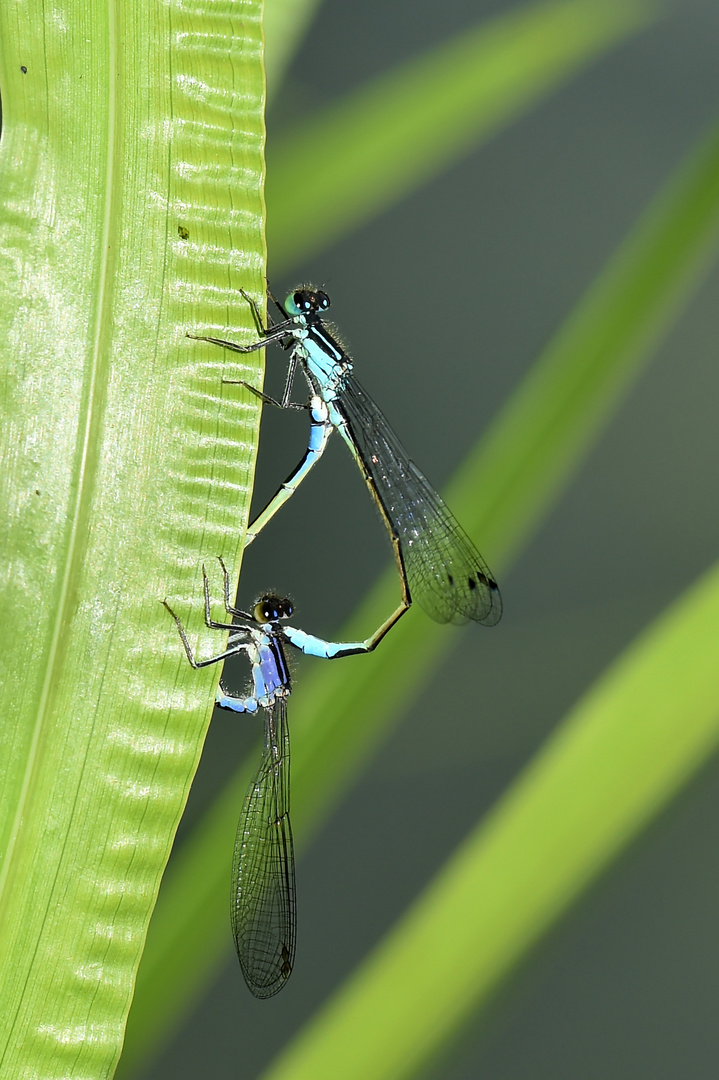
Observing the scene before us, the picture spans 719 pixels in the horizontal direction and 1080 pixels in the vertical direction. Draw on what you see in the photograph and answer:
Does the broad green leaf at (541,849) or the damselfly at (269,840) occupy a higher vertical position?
the broad green leaf at (541,849)

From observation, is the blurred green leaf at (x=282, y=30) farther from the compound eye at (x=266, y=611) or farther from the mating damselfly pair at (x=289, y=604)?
the compound eye at (x=266, y=611)

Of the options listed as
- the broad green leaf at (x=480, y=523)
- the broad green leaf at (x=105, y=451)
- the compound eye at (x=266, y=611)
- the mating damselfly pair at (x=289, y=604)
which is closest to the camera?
the broad green leaf at (x=105, y=451)

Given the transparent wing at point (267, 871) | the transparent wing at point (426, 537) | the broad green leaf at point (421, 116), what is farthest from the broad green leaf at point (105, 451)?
the broad green leaf at point (421, 116)

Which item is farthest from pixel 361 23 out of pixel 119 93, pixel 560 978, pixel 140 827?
pixel 560 978

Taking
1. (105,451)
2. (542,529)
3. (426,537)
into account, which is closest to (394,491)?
(426,537)

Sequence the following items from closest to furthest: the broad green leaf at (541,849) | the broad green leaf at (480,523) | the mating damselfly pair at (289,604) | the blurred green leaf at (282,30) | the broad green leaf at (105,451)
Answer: the broad green leaf at (105,451) → the broad green leaf at (541,849) → the mating damselfly pair at (289,604) → the broad green leaf at (480,523) → the blurred green leaf at (282,30)
